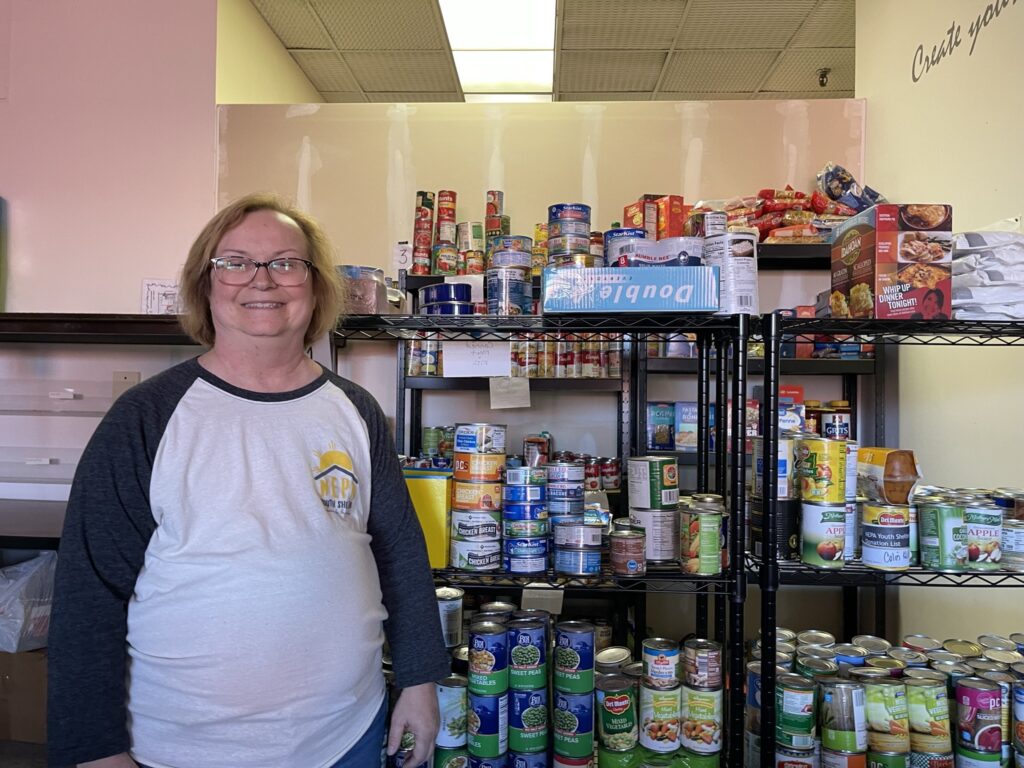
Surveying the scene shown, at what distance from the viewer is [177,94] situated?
3312mm

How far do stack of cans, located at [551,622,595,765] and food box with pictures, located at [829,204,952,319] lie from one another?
1.01 meters

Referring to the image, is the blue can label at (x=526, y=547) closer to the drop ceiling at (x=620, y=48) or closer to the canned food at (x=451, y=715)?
the canned food at (x=451, y=715)

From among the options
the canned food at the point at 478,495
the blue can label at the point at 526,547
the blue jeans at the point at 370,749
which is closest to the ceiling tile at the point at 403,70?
the canned food at the point at 478,495

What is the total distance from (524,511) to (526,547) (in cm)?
8

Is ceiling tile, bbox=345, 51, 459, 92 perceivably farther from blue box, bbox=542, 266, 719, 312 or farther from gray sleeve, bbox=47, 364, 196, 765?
gray sleeve, bbox=47, 364, 196, 765

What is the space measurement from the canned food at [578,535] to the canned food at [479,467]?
19 centimetres

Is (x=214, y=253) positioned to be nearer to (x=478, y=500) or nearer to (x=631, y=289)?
(x=478, y=500)

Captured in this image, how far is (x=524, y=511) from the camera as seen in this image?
5.18ft

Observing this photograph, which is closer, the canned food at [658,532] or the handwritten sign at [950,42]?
Answer: the canned food at [658,532]

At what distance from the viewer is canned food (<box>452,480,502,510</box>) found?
1.58 meters

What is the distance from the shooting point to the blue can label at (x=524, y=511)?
1579 millimetres

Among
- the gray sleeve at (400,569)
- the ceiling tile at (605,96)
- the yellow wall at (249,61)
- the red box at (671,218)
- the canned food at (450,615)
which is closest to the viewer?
the gray sleeve at (400,569)

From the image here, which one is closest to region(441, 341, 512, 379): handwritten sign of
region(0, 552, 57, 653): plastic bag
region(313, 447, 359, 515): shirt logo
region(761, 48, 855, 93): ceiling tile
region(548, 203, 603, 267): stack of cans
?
region(548, 203, 603, 267): stack of cans

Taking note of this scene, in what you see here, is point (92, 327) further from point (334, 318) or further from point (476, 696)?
point (476, 696)
